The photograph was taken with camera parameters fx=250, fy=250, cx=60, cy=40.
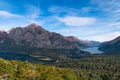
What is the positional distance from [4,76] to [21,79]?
14.2 meters

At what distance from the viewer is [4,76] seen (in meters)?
192

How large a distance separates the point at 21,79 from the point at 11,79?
10945 millimetres

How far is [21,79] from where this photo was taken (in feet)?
Answer: 653

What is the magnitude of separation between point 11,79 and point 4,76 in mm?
6550

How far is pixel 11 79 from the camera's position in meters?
190
